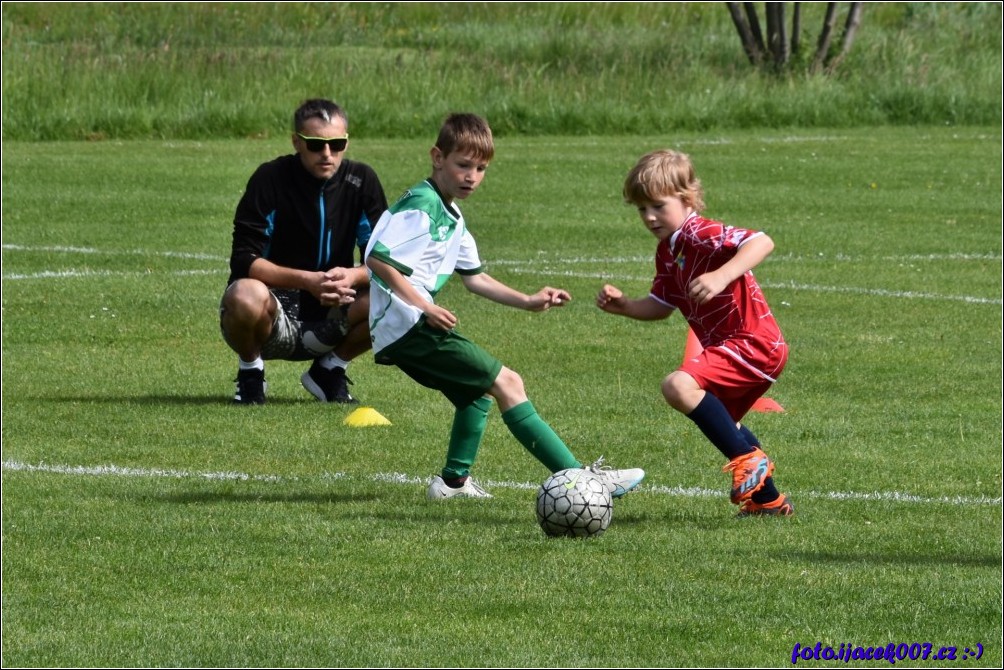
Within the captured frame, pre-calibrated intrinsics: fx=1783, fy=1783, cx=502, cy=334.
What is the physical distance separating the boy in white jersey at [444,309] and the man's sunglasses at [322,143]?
6.75ft

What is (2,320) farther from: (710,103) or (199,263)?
(710,103)

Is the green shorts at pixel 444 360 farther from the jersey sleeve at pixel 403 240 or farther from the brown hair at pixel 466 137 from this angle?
the brown hair at pixel 466 137

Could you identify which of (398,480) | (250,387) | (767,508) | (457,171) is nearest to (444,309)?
(457,171)

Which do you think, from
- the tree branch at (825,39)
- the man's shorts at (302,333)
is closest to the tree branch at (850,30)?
the tree branch at (825,39)

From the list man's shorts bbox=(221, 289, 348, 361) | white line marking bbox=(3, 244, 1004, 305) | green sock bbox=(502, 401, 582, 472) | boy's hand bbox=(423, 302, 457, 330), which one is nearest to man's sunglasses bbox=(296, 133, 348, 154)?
man's shorts bbox=(221, 289, 348, 361)

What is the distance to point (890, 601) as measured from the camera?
19.5ft

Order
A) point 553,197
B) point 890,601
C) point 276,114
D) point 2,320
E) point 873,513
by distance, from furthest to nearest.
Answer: point 276,114 → point 553,197 → point 2,320 → point 873,513 → point 890,601

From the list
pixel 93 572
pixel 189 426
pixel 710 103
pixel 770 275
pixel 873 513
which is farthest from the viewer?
pixel 710 103

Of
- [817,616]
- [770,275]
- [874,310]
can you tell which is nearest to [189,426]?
[817,616]

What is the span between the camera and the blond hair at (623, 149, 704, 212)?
24.0ft

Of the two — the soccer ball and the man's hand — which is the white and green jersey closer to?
the soccer ball

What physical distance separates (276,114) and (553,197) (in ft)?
22.7

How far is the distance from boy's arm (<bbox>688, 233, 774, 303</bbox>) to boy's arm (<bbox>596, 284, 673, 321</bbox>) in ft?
1.29

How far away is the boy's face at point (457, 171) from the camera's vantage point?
753 cm
